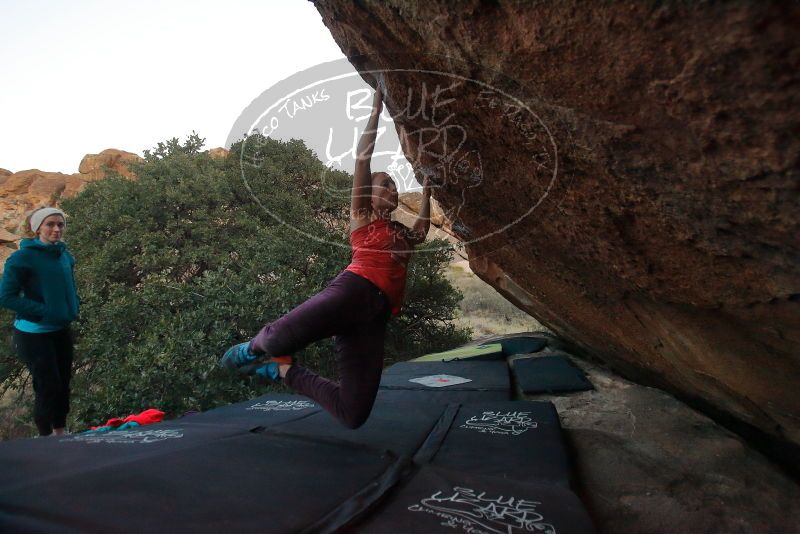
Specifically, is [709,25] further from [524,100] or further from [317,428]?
[317,428]

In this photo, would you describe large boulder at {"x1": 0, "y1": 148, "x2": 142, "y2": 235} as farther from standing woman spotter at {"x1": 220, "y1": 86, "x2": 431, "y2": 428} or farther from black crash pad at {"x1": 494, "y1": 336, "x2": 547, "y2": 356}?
standing woman spotter at {"x1": 220, "y1": 86, "x2": 431, "y2": 428}

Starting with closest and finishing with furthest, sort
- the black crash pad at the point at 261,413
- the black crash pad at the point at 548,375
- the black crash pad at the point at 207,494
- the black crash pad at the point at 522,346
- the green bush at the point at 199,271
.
→ the black crash pad at the point at 207,494, the black crash pad at the point at 261,413, the black crash pad at the point at 548,375, the green bush at the point at 199,271, the black crash pad at the point at 522,346

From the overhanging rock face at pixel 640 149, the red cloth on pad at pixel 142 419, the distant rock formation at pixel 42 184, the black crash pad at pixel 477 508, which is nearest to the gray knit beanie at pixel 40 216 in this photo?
the red cloth on pad at pixel 142 419

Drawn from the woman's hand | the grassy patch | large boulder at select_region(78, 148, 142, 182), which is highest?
large boulder at select_region(78, 148, 142, 182)

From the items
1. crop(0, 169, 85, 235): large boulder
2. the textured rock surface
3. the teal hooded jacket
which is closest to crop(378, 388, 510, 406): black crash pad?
the textured rock surface

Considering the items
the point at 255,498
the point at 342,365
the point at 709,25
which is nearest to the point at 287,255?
the point at 342,365

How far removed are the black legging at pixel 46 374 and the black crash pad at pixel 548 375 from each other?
13.1 feet

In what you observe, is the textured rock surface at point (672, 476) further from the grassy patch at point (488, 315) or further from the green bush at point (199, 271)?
the grassy patch at point (488, 315)

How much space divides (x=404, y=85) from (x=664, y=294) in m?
1.70

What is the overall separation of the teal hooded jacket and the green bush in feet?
5.78

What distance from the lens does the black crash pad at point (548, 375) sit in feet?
14.1

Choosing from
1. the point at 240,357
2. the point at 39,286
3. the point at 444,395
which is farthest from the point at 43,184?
the point at 444,395

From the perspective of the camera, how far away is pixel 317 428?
3043mm

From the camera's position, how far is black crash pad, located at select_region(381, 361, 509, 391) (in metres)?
4.50
